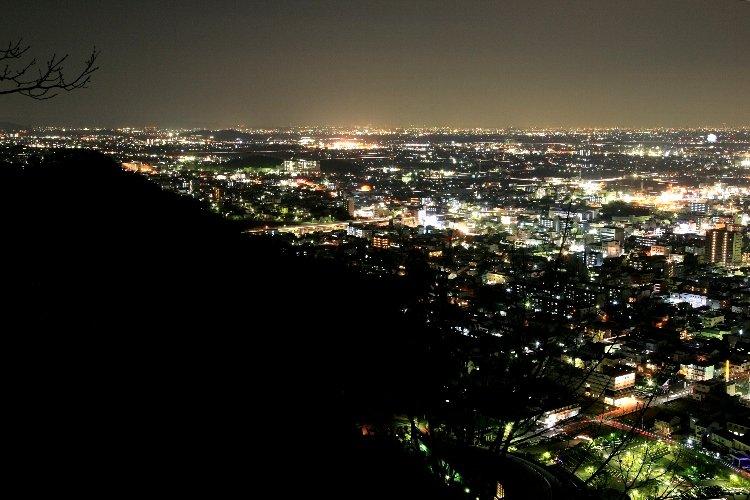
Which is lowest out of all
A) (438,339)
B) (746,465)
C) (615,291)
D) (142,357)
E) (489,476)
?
(746,465)

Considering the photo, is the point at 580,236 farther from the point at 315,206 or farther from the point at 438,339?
the point at 438,339

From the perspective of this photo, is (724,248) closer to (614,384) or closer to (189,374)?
(614,384)

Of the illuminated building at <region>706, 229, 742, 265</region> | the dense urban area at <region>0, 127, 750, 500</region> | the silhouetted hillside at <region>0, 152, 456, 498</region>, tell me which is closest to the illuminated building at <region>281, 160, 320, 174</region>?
the dense urban area at <region>0, 127, 750, 500</region>

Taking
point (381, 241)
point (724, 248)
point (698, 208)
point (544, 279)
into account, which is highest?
point (544, 279)

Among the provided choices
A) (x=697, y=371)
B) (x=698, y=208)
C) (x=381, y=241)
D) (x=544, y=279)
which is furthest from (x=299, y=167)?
(x=544, y=279)

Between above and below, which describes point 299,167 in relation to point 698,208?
above

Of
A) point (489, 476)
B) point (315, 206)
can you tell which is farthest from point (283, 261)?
point (315, 206)
